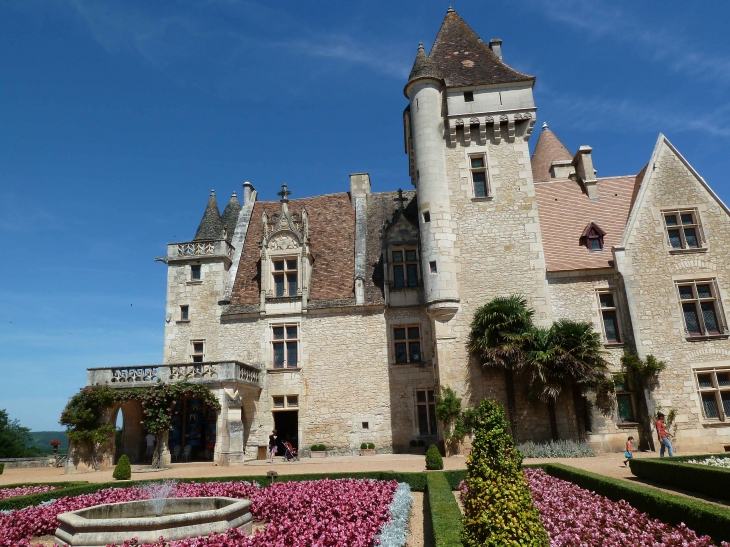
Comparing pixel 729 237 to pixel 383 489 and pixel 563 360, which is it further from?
pixel 383 489

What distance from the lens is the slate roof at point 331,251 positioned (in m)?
22.5

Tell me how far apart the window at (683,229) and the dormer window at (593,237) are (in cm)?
237

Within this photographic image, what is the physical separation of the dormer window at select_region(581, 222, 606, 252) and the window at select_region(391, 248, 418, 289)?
7.15 m

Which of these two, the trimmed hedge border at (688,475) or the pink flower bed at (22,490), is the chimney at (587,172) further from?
the pink flower bed at (22,490)

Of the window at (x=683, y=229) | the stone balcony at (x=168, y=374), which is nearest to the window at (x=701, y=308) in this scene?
the window at (x=683, y=229)

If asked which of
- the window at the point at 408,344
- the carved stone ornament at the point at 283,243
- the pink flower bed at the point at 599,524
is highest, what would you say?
the carved stone ornament at the point at 283,243

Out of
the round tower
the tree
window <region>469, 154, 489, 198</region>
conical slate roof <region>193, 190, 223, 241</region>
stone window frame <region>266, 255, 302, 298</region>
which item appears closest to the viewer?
the round tower

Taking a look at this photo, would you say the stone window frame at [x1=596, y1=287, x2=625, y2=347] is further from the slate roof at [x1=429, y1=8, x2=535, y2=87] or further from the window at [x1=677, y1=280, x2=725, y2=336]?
the slate roof at [x1=429, y1=8, x2=535, y2=87]

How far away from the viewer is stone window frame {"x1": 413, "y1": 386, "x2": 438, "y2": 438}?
20.5m

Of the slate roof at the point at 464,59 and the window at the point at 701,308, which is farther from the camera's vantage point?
the slate roof at the point at 464,59

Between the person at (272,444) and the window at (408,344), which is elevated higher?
the window at (408,344)

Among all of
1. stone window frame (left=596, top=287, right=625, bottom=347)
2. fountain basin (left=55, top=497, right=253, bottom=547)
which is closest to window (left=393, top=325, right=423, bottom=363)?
stone window frame (left=596, top=287, right=625, bottom=347)

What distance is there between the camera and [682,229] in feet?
63.4

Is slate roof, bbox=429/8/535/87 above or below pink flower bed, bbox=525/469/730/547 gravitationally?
above
